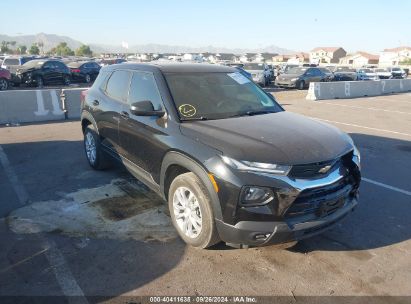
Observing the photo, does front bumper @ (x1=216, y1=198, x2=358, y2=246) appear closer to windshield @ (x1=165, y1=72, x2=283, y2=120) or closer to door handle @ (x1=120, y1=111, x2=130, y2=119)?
windshield @ (x1=165, y1=72, x2=283, y2=120)

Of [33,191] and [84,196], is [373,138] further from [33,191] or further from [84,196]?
[33,191]

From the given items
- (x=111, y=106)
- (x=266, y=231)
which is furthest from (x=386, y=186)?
(x=111, y=106)

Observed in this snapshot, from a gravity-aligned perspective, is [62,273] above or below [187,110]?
below

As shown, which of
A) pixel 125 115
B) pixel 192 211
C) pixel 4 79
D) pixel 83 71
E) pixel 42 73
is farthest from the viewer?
pixel 83 71

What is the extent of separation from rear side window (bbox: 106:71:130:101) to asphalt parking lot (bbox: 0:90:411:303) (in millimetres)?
1336

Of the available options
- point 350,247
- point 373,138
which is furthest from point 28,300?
point 373,138

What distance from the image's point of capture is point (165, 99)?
157 inches

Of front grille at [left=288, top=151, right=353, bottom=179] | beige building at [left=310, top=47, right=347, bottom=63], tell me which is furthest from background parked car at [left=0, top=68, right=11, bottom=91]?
beige building at [left=310, top=47, right=347, bottom=63]

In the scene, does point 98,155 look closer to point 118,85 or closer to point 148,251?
point 118,85

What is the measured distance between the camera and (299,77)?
23156 mm

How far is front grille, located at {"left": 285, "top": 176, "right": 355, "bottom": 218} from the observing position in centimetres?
312

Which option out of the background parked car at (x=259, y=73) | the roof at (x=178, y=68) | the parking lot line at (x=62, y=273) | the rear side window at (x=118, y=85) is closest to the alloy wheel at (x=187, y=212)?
the parking lot line at (x=62, y=273)

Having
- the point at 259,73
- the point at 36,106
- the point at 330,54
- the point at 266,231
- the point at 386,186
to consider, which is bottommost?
the point at 386,186

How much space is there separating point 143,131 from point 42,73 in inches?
719
